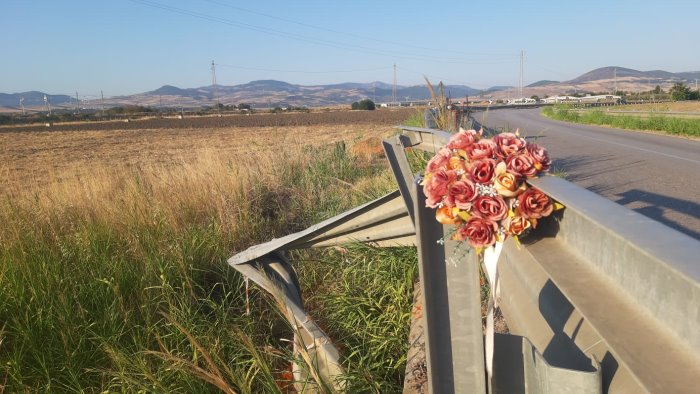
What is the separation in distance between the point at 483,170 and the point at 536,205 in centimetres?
27

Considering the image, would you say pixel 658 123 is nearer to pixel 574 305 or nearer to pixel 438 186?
pixel 438 186

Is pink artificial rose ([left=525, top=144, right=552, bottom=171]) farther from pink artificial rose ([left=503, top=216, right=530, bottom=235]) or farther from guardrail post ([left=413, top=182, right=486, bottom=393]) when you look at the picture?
guardrail post ([left=413, top=182, right=486, bottom=393])

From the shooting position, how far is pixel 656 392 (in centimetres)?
94

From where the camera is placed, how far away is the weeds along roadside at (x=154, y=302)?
3410mm

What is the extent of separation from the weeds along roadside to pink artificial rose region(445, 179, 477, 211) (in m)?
1.47

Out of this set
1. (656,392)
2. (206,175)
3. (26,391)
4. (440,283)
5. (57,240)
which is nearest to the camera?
(656,392)

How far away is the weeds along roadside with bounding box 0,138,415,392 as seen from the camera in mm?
3410

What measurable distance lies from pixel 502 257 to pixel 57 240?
3799 millimetres

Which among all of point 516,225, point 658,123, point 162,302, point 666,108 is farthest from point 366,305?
point 666,108

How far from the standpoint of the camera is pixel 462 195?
1.96m

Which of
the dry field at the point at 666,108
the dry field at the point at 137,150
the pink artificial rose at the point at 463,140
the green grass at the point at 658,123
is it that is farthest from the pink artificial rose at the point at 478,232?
the dry field at the point at 666,108

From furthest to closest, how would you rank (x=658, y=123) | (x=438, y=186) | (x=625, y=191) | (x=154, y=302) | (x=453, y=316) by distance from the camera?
(x=658, y=123), (x=625, y=191), (x=154, y=302), (x=438, y=186), (x=453, y=316)

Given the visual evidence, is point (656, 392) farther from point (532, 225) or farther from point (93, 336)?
point (93, 336)

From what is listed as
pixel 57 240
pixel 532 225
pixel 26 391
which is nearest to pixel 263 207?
pixel 57 240
